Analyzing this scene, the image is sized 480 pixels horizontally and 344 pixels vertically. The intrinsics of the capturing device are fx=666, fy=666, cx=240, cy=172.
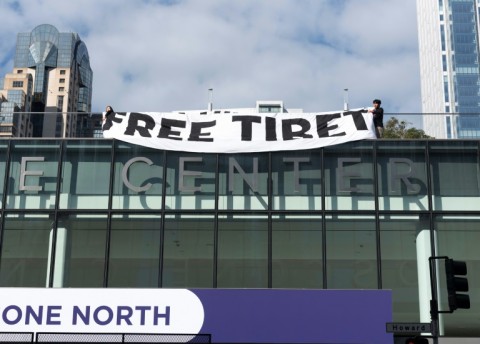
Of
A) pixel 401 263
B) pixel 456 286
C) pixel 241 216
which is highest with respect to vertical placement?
pixel 241 216

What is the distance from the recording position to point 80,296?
17.2 m

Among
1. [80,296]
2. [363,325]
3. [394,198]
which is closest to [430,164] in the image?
[394,198]

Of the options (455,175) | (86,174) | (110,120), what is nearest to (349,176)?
(455,175)

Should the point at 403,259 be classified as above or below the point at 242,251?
below

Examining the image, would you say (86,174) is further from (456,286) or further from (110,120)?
(456,286)

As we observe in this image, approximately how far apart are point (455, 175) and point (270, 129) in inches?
203

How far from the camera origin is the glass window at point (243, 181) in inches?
711

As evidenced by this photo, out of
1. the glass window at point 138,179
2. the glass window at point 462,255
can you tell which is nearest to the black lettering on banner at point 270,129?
the glass window at point 138,179

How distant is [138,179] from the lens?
59.9 feet

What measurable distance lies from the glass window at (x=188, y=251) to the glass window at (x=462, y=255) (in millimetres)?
6070

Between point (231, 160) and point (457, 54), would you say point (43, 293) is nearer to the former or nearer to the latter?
point (231, 160)

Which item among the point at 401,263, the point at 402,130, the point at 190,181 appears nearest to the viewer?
the point at 401,263

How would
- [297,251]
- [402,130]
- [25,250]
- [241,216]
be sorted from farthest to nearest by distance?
[402,130]
[25,250]
[241,216]
[297,251]

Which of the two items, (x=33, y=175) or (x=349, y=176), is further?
(x=33, y=175)
